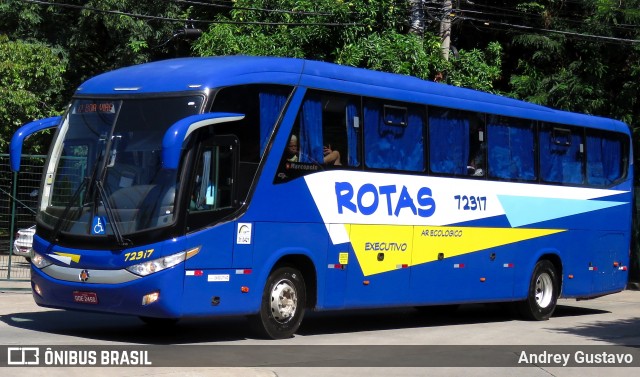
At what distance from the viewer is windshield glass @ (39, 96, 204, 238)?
40.8 feet

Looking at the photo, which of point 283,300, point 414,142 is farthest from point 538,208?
point 283,300

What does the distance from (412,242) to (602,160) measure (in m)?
6.29

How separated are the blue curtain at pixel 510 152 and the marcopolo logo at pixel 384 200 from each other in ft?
6.57

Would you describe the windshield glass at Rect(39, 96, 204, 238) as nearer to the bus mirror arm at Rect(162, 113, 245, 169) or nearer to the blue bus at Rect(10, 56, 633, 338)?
the blue bus at Rect(10, 56, 633, 338)

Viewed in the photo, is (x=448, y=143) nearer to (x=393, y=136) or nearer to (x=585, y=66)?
(x=393, y=136)

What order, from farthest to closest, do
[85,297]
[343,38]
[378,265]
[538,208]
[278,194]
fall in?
1. [343,38]
2. [538,208]
3. [378,265]
4. [278,194]
5. [85,297]

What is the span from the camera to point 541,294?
63.0 feet

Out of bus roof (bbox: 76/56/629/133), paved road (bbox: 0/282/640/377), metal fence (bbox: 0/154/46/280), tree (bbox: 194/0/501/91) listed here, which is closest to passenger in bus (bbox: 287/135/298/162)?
bus roof (bbox: 76/56/629/133)

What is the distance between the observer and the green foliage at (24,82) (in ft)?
90.9

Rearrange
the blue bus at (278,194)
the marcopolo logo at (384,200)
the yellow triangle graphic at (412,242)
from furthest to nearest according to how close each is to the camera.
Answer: the yellow triangle graphic at (412,242)
the marcopolo logo at (384,200)
the blue bus at (278,194)

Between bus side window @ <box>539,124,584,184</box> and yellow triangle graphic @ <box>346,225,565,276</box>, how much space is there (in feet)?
5.15

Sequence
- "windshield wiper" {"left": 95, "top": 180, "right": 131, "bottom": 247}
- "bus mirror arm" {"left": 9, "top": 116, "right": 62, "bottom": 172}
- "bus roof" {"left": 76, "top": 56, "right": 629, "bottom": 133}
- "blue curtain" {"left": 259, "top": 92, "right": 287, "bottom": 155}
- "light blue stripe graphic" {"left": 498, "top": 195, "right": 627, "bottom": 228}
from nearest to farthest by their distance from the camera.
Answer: "windshield wiper" {"left": 95, "top": 180, "right": 131, "bottom": 247}
"bus roof" {"left": 76, "top": 56, "right": 629, "bottom": 133}
"blue curtain" {"left": 259, "top": 92, "right": 287, "bottom": 155}
"bus mirror arm" {"left": 9, "top": 116, "right": 62, "bottom": 172}
"light blue stripe graphic" {"left": 498, "top": 195, "right": 627, "bottom": 228}

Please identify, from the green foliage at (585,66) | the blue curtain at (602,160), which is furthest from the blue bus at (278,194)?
the green foliage at (585,66)

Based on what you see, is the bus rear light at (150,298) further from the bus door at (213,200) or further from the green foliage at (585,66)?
the green foliage at (585,66)
